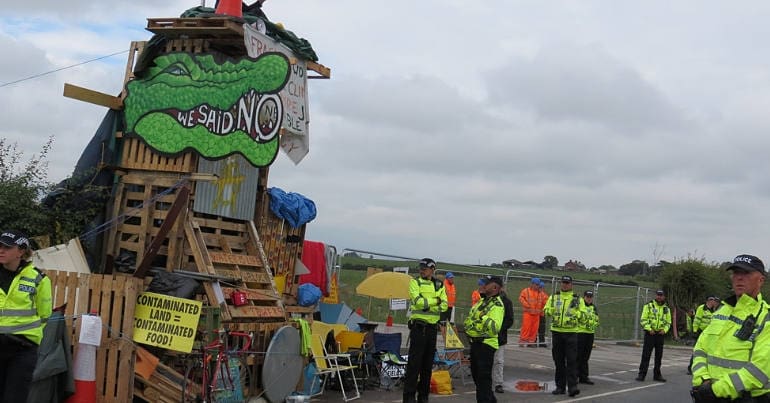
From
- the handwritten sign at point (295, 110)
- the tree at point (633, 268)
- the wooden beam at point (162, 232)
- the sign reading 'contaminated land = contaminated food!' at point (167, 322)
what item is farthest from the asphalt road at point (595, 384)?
the tree at point (633, 268)

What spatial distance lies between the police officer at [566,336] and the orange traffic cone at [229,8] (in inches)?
297

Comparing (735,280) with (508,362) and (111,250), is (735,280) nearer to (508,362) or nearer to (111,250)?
(111,250)

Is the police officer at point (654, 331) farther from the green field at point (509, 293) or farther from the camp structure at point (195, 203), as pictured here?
the camp structure at point (195, 203)

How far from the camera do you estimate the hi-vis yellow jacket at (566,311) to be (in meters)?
14.2

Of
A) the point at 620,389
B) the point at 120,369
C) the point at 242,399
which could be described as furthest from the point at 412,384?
the point at 620,389

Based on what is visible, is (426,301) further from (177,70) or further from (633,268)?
(633,268)

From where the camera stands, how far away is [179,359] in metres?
9.84

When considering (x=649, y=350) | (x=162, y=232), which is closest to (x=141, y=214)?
(x=162, y=232)

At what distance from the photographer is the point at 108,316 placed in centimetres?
914

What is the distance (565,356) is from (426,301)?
3.90 m

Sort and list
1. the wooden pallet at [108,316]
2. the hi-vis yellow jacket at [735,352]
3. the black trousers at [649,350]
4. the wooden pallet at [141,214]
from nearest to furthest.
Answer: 1. the hi-vis yellow jacket at [735,352]
2. the wooden pallet at [108,316]
3. the wooden pallet at [141,214]
4. the black trousers at [649,350]

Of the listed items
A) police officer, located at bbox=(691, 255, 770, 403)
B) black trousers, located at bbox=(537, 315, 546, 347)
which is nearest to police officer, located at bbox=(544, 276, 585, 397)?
police officer, located at bbox=(691, 255, 770, 403)

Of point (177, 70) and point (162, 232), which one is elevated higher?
point (177, 70)

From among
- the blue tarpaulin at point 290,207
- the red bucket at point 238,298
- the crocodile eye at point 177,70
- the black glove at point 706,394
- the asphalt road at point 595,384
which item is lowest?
the asphalt road at point 595,384
